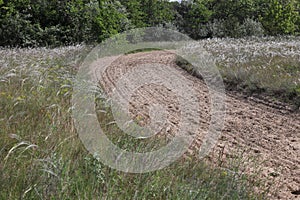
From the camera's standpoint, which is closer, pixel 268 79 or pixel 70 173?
pixel 70 173

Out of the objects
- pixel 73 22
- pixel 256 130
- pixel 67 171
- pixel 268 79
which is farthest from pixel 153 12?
pixel 67 171

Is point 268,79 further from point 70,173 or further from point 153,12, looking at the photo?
point 153,12

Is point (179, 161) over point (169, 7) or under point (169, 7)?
over

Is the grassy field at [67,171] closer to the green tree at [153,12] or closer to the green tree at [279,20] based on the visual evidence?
the green tree at [279,20]

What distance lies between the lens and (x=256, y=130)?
20.2 feet

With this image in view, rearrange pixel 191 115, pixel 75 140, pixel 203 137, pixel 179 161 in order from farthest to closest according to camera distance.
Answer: pixel 191 115 < pixel 203 137 < pixel 179 161 < pixel 75 140

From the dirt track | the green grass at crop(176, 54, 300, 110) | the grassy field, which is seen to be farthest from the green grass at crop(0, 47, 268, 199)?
the green grass at crop(176, 54, 300, 110)

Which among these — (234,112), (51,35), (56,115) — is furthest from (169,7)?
(56,115)

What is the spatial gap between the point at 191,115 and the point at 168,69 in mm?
6725

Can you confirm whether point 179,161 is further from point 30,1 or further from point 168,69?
point 30,1

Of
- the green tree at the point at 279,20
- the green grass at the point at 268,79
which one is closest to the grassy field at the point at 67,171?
the green grass at the point at 268,79

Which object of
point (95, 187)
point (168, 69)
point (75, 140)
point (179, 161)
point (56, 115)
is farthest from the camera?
point (168, 69)

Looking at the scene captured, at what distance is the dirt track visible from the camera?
4516 millimetres

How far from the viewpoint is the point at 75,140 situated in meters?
3.63
